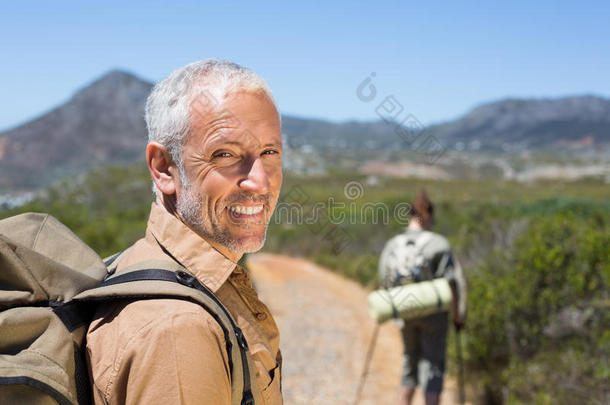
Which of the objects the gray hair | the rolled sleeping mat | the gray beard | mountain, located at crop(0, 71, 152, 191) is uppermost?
mountain, located at crop(0, 71, 152, 191)

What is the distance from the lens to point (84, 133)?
215ft

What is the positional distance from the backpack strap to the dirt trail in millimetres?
5049

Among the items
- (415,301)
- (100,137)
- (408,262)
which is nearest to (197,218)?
(415,301)

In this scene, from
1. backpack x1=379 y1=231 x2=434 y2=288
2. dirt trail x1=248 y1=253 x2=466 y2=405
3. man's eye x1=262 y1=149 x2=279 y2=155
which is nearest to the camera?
man's eye x1=262 y1=149 x2=279 y2=155

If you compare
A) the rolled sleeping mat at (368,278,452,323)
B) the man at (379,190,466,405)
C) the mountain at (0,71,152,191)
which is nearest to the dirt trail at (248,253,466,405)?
the man at (379,190,466,405)

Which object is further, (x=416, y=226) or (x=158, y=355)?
(x=416, y=226)

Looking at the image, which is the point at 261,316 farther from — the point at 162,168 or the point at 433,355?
the point at 433,355

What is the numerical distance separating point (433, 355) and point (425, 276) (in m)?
0.63

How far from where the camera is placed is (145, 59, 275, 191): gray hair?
1.20 metres

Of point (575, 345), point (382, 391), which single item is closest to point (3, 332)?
point (575, 345)

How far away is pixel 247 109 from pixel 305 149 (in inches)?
2942

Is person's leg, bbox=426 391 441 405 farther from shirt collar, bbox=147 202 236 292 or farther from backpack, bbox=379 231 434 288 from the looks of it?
shirt collar, bbox=147 202 236 292

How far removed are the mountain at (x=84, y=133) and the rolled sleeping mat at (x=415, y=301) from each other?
48.0 m

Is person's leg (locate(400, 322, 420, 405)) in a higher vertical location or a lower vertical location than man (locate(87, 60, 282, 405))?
lower
